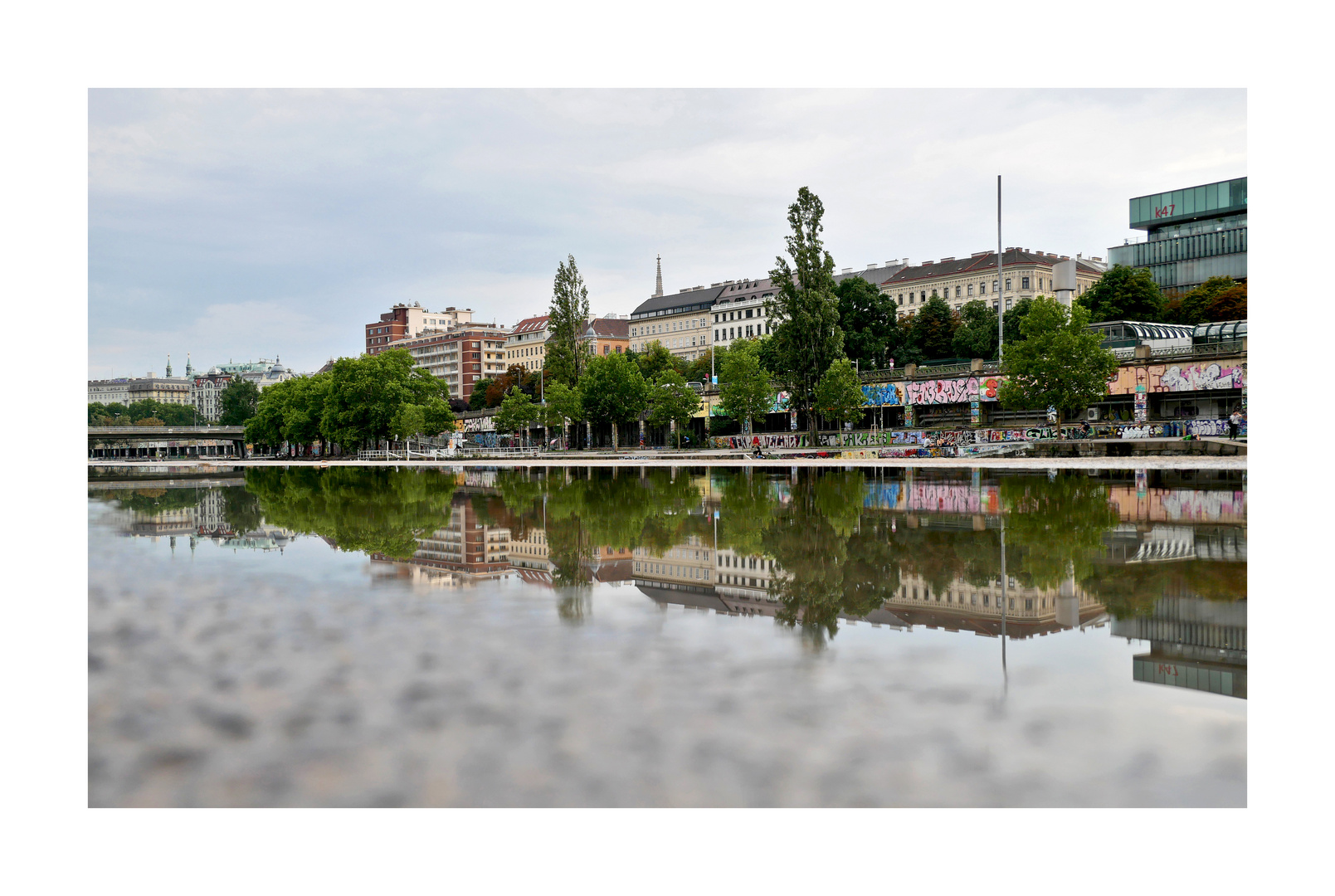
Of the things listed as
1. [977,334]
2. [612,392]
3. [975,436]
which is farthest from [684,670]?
[977,334]

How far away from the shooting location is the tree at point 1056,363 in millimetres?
46438

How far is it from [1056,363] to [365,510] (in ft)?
118

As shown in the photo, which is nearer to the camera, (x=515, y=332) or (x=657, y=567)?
(x=657, y=567)

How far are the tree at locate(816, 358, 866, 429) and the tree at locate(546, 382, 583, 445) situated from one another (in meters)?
23.5

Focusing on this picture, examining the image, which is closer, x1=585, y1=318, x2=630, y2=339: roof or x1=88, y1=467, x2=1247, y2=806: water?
x1=88, y1=467, x2=1247, y2=806: water

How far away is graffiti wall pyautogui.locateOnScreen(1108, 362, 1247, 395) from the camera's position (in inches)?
2126

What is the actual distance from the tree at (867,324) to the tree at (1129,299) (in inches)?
674

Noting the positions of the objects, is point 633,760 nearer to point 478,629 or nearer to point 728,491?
point 478,629

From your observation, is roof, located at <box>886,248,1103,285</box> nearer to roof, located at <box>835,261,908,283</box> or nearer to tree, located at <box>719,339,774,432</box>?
roof, located at <box>835,261,908,283</box>

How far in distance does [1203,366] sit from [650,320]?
117m

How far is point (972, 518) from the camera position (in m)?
16.1

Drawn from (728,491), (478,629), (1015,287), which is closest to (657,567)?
(478,629)

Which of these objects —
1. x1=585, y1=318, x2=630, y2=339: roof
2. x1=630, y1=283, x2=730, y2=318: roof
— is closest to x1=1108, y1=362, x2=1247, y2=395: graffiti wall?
x1=630, y1=283, x2=730, y2=318: roof
